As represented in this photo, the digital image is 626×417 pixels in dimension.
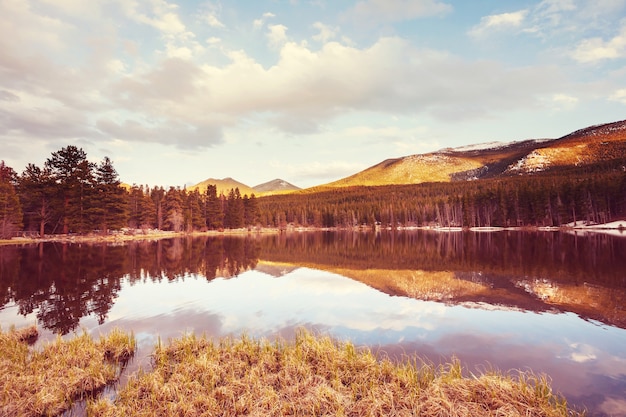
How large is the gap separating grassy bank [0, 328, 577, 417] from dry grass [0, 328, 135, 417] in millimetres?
25

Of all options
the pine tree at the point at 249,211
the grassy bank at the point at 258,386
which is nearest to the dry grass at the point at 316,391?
the grassy bank at the point at 258,386

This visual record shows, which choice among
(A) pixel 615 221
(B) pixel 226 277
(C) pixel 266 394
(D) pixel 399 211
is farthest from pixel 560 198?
(C) pixel 266 394

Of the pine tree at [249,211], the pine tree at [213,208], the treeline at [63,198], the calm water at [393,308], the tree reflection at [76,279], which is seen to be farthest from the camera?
the pine tree at [249,211]

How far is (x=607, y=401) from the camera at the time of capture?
8438 mm

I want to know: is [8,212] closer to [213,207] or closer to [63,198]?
[63,198]

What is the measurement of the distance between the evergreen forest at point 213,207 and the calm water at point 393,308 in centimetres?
4437

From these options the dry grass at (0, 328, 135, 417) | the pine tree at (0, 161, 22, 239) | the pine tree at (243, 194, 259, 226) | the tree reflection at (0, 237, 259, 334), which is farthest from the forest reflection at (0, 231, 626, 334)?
the pine tree at (243, 194, 259, 226)

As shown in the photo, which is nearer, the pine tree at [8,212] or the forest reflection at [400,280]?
the forest reflection at [400,280]

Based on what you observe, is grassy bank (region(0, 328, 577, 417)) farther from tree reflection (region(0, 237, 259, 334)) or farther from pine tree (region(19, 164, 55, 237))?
pine tree (region(19, 164, 55, 237))

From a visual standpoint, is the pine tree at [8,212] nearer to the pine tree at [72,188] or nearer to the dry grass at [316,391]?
the pine tree at [72,188]

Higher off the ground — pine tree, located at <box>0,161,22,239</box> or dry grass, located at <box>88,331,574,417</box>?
pine tree, located at <box>0,161,22,239</box>

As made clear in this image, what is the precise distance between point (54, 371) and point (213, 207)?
120190mm

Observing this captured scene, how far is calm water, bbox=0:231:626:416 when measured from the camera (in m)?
11.7

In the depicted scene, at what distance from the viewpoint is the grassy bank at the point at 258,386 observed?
7480mm
